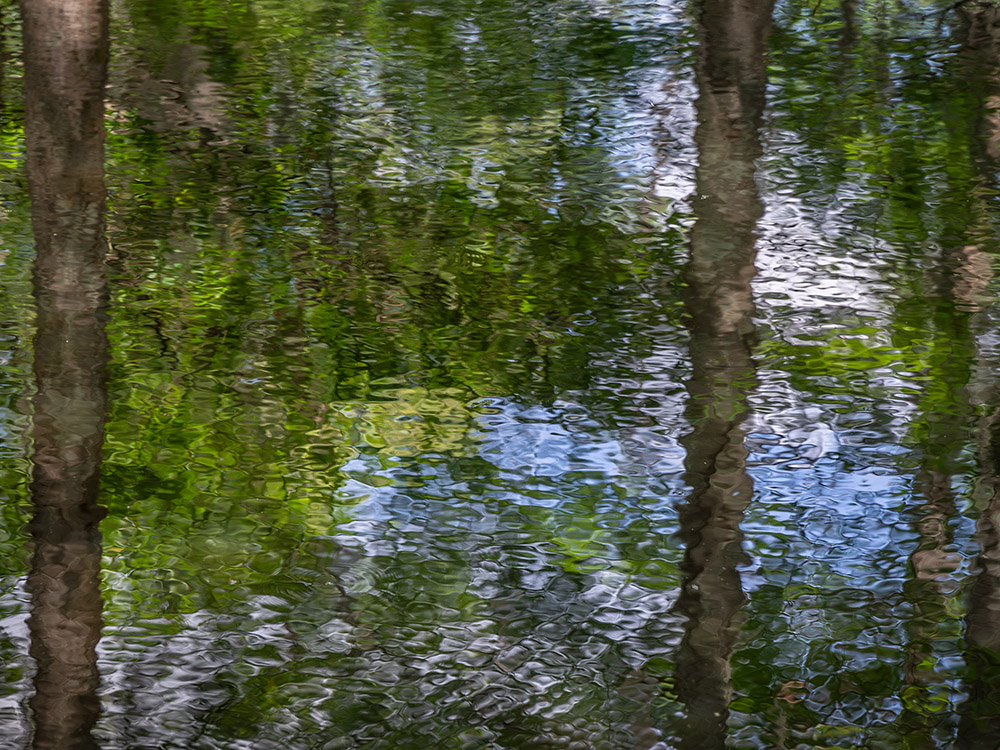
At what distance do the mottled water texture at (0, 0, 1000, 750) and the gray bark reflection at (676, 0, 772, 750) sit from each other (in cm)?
2

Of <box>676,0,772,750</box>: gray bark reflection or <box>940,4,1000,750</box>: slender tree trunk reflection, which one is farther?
<box>676,0,772,750</box>: gray bark reflection

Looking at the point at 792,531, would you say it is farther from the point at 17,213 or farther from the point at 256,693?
the point at 17,213

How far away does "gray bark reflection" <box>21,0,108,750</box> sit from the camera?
296cm

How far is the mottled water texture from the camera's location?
2.96m

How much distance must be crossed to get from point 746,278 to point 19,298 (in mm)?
3626

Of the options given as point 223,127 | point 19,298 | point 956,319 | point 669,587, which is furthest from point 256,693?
point 223,127

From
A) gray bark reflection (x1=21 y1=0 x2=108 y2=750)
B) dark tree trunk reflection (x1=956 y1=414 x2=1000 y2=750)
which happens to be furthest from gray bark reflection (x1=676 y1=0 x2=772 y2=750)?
gray bark reflection (x1=21 y1=0 x2=108 y2=750)

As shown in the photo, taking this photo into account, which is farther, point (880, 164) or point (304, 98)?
point (304, 98)

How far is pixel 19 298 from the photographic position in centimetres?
476

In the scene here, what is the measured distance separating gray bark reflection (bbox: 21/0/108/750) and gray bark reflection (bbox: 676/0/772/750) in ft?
6.02

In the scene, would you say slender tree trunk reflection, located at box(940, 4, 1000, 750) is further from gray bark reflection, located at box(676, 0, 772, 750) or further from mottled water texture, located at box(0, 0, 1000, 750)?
gray bark reflection, located at box(676, 0, 772, 750)

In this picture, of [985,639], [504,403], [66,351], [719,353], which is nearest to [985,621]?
[985,639]

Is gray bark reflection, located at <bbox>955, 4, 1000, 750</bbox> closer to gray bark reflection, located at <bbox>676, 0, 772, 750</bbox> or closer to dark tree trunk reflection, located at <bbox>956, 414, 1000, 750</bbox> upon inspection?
dark tree trunk reflection, located at <bbox>956, 414, 1000, 750</bbox>

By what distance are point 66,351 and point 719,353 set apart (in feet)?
9.83
